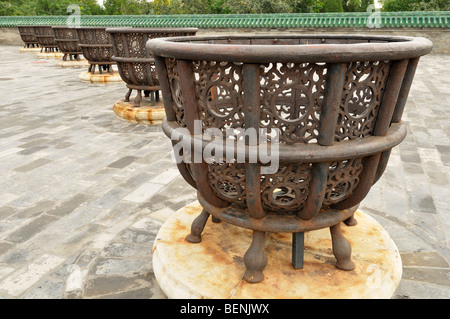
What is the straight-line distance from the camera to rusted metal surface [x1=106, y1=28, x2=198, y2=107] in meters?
4.73

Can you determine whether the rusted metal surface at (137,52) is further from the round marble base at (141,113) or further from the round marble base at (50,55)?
the round marble base at (50,55)

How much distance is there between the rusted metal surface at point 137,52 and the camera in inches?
186

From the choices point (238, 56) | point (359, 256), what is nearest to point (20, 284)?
point (238, 56)

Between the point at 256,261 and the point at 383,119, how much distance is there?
830mm

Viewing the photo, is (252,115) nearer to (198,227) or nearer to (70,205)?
(198,227)

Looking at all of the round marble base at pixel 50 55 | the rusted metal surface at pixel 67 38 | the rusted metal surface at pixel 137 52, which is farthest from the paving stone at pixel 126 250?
the round marble base at pixel 50 55

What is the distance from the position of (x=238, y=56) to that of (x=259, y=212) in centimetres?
68

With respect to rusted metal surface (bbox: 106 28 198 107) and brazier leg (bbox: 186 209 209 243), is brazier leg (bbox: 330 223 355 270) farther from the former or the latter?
rusted metal surface (bbox: 106 28 198 107)

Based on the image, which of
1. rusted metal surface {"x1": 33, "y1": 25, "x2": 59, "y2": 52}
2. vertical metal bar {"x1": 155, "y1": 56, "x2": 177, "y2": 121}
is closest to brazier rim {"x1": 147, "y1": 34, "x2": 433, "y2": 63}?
vertical metal bar {"x1": 155, "y1": 56, "x2": 177, "y2": 121}

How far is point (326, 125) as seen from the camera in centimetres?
129

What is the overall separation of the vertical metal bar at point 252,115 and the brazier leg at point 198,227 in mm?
527

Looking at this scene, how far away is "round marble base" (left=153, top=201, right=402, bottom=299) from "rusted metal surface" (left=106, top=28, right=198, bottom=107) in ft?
11.1

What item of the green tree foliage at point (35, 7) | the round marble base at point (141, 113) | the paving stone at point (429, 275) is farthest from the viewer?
the green tree foliage at point (35, 7)
